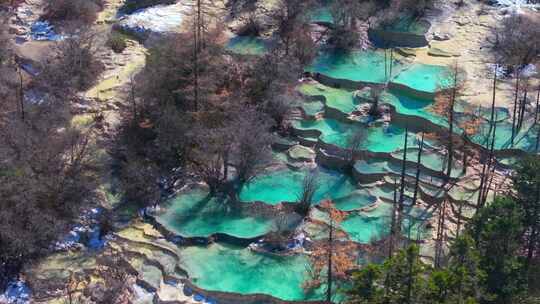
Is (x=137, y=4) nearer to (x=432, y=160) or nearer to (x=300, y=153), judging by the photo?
(x=300, y=153)

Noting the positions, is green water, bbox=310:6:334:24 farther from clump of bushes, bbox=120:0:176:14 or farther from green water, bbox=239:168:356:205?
green water, bbox=239:168:356:205

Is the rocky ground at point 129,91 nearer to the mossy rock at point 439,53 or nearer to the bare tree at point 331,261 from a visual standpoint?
the mossy rock at point 439,53

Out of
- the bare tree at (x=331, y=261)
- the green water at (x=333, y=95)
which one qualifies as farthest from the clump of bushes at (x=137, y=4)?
the bare tree at (x=331, y=261)

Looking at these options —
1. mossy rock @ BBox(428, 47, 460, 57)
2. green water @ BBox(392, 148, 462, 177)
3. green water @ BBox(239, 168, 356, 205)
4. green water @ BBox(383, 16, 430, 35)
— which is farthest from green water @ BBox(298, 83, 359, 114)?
green water @ BBox(383, 16, 430, 35)

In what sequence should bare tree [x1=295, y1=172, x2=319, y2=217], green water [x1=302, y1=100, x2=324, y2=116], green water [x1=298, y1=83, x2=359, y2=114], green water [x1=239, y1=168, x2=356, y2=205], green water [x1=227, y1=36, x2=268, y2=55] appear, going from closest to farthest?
bare tree [x1=295, y1=172, x2=319, y2=217] → green water [x1=239, y1=168, x2=356, y2=205] → green water [x1=302, y1=100, x2=324, y2=116] → green water [x1=298, y1=83, x2=359, y2=114] → green water [x1=227, y1=36, x2=268, y2=55]

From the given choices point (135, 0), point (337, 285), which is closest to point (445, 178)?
point (337, 285)

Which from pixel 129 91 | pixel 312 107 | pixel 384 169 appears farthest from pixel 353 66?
pixel 129 91
